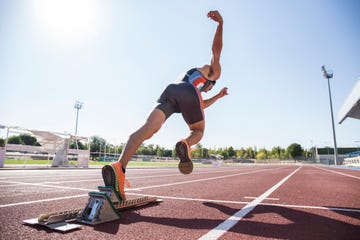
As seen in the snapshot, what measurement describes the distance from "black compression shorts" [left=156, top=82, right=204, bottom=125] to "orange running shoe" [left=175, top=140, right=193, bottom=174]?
0.44 metres

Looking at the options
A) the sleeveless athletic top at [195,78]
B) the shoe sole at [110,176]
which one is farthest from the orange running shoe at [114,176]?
the sleeveless athletic top at [195,78]

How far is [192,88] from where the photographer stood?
114 inches

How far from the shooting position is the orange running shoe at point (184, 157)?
8.46 feet

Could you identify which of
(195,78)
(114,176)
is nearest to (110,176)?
(114,176)

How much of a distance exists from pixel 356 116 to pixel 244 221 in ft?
107

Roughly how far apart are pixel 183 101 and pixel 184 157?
2.28ft

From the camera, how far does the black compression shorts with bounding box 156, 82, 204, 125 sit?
2812 mm

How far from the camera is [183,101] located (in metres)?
2.81

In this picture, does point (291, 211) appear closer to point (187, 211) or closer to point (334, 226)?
point (334, 226)

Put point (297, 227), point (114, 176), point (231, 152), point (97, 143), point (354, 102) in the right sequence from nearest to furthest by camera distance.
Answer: point (297, 227)
point (114, 176)
point (354, 102)
point (97, 143)
point (231, 152)

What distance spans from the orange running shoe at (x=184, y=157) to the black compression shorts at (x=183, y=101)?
1.45 feet

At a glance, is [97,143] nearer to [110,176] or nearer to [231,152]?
[231,152]

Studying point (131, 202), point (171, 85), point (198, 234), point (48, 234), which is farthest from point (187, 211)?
point (171, 85)

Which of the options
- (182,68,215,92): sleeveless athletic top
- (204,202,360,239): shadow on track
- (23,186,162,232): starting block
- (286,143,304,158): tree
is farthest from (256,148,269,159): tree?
(23,186,162,232): starting block
